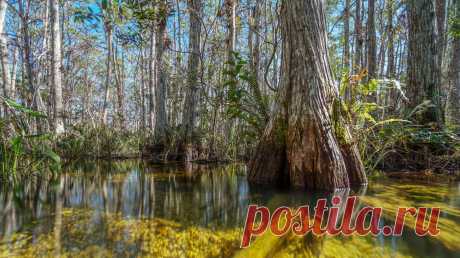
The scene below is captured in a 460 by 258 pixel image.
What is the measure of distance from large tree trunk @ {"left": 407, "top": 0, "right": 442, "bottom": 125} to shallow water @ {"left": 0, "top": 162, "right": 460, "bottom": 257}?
201cm

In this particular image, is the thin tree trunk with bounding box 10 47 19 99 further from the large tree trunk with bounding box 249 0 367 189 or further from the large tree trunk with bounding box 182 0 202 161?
the large tree trunk with bounding box 249 0 367 189

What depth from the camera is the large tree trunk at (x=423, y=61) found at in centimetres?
492

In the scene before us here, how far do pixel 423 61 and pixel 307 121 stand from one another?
3.21 m

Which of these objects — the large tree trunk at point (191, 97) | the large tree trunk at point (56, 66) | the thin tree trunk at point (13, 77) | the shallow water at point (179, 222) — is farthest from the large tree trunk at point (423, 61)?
the thin tree trunk at point (13, 77)

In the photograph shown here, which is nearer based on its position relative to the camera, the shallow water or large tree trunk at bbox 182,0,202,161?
the shallow water

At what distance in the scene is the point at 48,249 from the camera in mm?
1598

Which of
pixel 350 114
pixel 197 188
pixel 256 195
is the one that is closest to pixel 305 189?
pixel 256 195


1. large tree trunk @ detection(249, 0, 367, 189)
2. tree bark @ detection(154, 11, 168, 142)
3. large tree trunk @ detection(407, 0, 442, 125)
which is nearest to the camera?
large tree trunk @ detection(249, 0, 367, 189)

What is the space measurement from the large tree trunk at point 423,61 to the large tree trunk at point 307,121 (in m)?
2.44

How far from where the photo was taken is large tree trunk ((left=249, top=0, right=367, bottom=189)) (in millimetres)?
3219

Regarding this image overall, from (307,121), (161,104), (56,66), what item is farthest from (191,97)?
(307,121)

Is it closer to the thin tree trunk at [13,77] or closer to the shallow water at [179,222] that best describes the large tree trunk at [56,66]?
the thin tree trunk at [13,77]

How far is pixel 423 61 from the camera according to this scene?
5.01 meters

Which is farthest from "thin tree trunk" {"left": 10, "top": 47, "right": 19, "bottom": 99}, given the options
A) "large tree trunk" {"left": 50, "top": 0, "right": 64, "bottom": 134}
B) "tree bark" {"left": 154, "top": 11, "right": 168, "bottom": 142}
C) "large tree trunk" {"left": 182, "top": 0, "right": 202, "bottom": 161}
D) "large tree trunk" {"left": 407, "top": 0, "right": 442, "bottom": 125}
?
"large tree trunk" {"left": 407, "top": 0, "right": 442, "bottom": 125}
